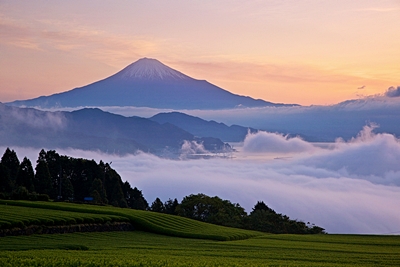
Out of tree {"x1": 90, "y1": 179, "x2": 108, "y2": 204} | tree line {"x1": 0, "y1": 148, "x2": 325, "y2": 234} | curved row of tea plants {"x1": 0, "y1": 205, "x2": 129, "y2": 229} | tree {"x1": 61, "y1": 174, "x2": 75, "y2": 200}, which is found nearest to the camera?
curved row of tea plants {"x1": 0, "y1": 205, "x2": 129, "y2": 229}

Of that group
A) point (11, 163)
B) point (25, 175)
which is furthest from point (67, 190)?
point (11, 163)

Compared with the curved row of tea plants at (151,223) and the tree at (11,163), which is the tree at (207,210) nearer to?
the tree at (11,163)

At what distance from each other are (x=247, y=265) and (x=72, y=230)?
883 inches

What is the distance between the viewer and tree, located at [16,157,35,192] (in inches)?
2908

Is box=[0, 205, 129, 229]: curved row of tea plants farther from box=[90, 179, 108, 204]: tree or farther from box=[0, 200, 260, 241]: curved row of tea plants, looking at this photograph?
box=[90, 179, 108, 204]: tree

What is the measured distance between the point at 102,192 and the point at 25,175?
13358 mm

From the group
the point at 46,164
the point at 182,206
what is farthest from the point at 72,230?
the point at 182,206

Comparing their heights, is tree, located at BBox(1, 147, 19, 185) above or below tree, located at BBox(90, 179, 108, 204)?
above

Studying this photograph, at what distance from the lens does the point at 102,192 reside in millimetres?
84000

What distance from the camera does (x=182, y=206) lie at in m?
87.2

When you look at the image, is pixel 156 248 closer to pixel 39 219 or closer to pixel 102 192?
pixel 39 219

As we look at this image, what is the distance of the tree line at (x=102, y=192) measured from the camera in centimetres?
7631

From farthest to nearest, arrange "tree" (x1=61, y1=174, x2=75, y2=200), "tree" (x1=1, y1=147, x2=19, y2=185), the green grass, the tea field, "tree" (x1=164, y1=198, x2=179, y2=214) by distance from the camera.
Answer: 1. "tree" (x1=164, y1=198, x2=179, y2=214)
2. "tree" (x1=61, y1=174, x2=75, y2=200)
3. "tree" (x1=1, y1=147, x2=19, y2=185)
4. the tea field
5. the green grass

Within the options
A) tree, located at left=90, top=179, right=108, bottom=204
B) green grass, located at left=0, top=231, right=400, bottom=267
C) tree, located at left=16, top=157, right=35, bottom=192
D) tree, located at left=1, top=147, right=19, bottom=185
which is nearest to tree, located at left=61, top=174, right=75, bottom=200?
tree, located at left=90, top=179, right=108, bottom=204
